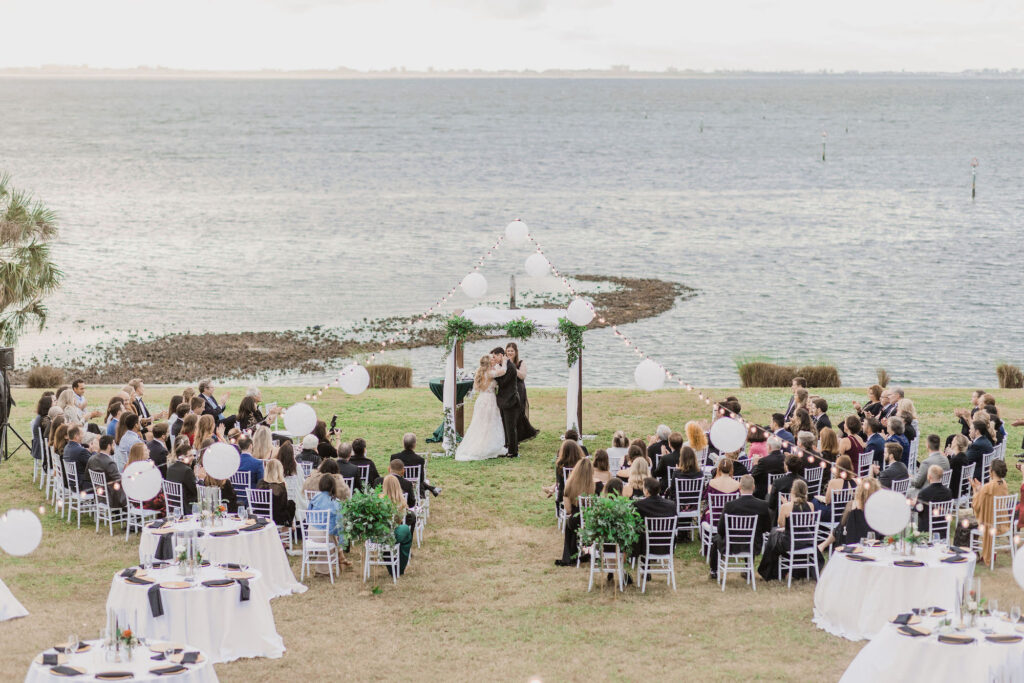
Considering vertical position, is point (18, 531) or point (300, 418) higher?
point (300, 418)

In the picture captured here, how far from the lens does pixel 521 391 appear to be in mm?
20078

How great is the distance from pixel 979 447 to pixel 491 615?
23.9 feet

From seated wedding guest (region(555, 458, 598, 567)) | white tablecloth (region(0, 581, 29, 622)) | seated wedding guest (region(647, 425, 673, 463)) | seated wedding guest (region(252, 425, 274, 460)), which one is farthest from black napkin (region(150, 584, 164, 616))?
seated wedding guest (region(647, 425, 673, 463))

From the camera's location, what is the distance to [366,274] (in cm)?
6109

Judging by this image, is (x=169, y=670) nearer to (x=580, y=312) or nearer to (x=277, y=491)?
(x=277, y=491)

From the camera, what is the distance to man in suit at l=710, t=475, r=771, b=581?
518 inches

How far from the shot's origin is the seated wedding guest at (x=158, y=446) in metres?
15.4

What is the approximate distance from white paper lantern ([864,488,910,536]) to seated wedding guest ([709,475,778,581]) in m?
2.09

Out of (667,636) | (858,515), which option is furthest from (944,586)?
(667,636)

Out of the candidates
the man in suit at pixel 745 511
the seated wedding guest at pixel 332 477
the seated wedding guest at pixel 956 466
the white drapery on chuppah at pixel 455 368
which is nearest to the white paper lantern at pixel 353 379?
the seated wedding guest at pixel 332 477

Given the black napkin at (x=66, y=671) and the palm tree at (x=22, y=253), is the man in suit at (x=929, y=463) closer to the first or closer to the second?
the black napkin at (x=66, y=671)

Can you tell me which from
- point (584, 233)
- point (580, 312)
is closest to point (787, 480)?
point (580, 312)

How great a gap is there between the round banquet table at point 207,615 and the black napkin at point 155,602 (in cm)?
7

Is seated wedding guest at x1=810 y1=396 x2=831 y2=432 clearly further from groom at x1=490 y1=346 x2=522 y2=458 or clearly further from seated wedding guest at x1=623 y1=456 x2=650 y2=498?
groom at x1=490 y1=346 x2=522 y2=458
